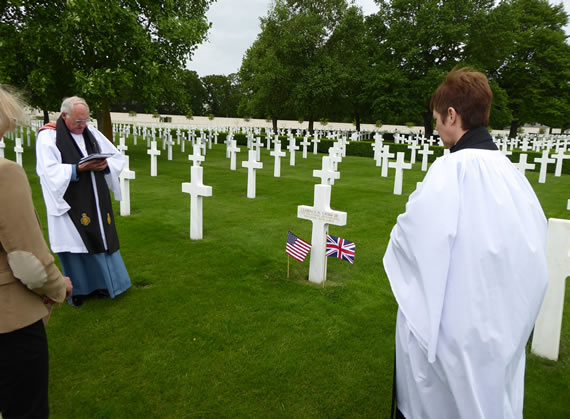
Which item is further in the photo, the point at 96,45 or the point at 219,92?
the point at 219,92

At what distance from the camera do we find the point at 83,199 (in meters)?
4.20

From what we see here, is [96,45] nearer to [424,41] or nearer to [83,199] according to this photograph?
[83,199]

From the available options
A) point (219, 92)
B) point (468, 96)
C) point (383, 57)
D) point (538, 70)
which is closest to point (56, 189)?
point (468, 96)

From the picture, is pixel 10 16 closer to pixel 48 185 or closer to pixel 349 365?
pixel 48 185

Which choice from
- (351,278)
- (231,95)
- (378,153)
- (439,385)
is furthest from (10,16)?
(231,95)

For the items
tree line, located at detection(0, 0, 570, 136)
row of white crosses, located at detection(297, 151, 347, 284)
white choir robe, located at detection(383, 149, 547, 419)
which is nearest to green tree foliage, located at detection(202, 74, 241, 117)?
tree line, located at detection(0, 0, 570, 136)

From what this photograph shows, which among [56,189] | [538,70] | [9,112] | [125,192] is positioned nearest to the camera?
[9,112]

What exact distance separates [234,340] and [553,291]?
258 centimetres

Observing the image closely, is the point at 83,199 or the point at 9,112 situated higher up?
the point at 9,112

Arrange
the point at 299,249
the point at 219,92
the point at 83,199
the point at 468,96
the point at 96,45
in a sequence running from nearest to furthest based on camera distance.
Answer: the point at 468,96, the point at 83,199, the point at 299,249, the point at 96,45, the point at 219,92

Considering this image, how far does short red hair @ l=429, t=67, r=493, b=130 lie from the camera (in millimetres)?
1875

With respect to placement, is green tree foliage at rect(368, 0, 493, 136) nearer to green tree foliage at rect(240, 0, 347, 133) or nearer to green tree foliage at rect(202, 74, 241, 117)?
green tree foliage at rect(240, 0, 347, 133)

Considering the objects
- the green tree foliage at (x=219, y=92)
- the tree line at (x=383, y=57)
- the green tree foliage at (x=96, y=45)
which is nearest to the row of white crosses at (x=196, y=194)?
the green tree foliage at (x=96, y=45)

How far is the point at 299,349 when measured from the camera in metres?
3.61
